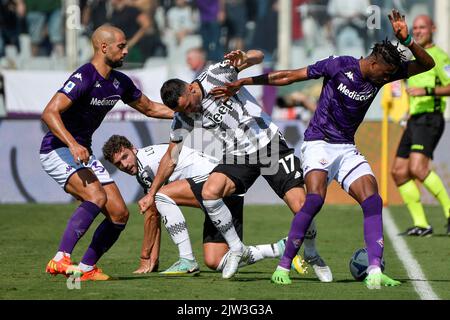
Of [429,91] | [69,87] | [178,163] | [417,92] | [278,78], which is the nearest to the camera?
[278,78]

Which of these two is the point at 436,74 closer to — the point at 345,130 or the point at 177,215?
Result: the point at 345,130

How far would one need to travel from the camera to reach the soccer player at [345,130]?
31.0 ft

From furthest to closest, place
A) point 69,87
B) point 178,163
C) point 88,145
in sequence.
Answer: point 178,163 < point 88,145 < point 69,87

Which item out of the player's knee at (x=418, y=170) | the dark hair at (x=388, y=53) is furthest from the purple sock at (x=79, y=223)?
the player's knee at (x=418, y=170)

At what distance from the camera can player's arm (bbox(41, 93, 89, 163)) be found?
9.47m

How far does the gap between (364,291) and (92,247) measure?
2381 mm

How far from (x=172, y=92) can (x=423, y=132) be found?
18.0 ft

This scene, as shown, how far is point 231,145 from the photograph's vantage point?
1052cm

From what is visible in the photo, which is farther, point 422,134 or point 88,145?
point 422,134

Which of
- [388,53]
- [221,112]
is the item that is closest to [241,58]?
[221,112]

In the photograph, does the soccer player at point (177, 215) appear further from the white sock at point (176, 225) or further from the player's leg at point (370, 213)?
the player's leg at point (370, 213)

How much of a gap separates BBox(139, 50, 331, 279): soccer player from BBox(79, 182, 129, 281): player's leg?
0.32 metres
